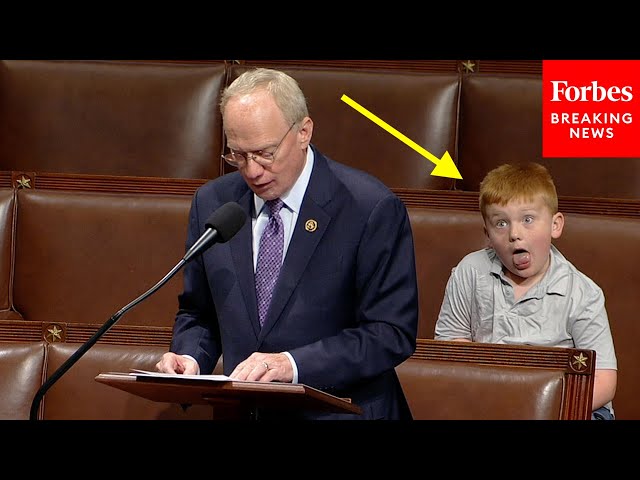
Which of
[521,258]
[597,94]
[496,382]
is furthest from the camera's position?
[597,94]

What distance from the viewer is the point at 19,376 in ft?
3.48

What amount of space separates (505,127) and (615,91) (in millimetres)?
128

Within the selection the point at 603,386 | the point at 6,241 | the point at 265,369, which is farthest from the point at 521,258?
the point at 6,241

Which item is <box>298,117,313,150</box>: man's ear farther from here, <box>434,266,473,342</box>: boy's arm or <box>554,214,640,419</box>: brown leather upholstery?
<box>554,214,640,419</box>: brown leather upholstery

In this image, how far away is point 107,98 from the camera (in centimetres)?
145

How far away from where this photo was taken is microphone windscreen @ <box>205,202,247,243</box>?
0.83m

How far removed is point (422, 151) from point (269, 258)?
0.49 m

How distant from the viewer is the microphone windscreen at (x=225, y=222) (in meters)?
0.83

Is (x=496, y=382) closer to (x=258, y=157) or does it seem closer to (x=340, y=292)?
(x=340, y=292)

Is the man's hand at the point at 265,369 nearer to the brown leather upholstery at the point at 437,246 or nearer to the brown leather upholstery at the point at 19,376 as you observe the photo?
the brown leather upholstery at the point at 19,376

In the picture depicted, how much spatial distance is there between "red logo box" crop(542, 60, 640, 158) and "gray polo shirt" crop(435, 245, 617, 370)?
0.79 ft

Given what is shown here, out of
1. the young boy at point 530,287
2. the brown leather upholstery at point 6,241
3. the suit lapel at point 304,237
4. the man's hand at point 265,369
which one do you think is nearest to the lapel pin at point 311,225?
the suit lapel at point 304,237
